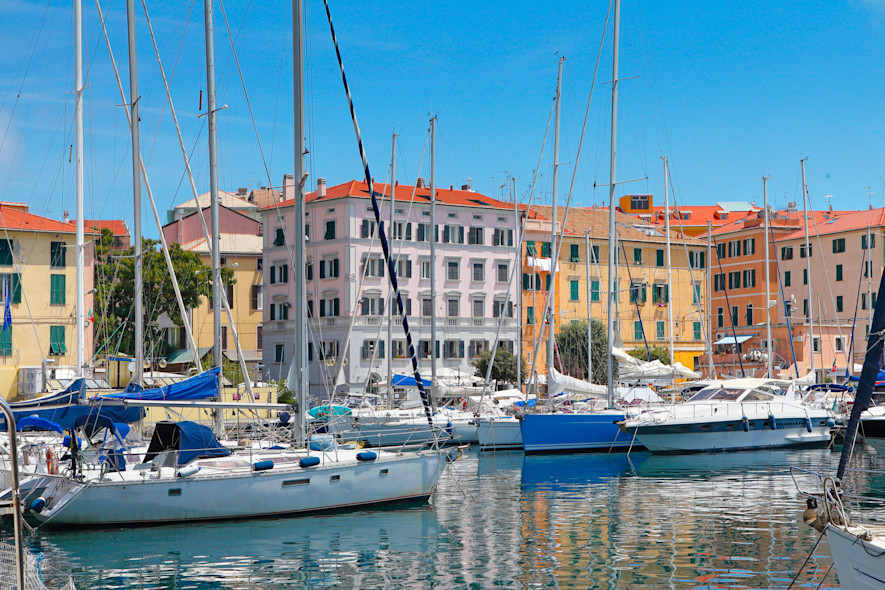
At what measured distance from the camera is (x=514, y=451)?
43000 mm

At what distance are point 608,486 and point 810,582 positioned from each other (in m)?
13.4

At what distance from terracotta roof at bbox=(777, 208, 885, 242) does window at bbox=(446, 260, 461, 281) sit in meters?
26.2

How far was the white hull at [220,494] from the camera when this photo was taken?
867 inches

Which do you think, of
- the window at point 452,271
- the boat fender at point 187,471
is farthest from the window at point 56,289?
the boat fender at point 187,471

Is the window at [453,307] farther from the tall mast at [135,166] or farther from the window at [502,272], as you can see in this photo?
the tall mast at [135,166]

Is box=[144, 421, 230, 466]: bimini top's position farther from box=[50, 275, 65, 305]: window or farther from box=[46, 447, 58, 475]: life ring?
box=[50, 275, 65, 305]: window

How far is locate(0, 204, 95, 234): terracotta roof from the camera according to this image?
5412 cm

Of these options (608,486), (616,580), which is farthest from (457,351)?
(616,580)

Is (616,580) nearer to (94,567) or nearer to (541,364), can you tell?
(94,567)

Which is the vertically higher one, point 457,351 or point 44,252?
point 44,252

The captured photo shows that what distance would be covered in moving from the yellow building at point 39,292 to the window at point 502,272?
28.7 metres

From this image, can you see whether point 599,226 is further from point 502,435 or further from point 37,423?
point 37,423

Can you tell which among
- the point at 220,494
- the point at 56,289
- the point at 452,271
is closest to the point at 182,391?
the point at 220,494

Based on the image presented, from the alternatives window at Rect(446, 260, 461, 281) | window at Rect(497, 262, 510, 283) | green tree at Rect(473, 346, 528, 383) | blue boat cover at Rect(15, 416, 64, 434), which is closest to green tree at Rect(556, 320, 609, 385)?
green tree at Rect(473, 346, 528, 383)
